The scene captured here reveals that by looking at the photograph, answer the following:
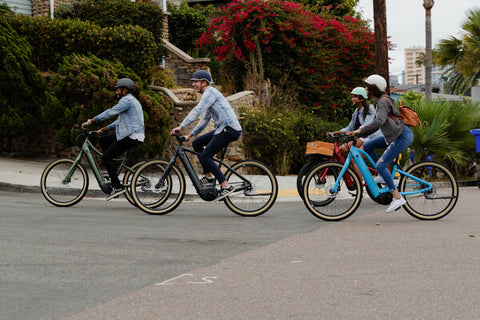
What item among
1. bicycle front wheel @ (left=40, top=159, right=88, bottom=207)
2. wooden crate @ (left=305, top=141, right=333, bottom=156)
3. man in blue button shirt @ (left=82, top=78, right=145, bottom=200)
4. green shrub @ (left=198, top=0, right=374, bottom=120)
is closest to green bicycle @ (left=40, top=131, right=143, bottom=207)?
bicycle front wheel @ (left=40, top=159, right=88, bottom=207)

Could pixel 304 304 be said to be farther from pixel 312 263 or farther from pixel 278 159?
pixel 278 159

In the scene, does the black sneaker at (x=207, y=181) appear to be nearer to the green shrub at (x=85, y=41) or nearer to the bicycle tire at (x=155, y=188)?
the bicycle tire at (x=155, y=188)

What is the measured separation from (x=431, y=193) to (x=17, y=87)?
10.7 meters

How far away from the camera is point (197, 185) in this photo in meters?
9.79

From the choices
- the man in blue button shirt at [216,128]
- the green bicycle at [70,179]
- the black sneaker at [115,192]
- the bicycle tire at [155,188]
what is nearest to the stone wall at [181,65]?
the green bicycle at [70,179]

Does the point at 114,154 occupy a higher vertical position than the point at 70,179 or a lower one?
higher

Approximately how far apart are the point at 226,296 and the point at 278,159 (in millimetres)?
13362

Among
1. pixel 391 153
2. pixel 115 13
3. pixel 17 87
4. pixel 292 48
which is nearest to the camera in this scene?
pixel 391 153

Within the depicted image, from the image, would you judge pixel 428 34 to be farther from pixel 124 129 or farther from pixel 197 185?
pixel 197 185

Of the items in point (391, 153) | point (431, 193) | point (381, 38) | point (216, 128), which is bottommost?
point (431, 193)

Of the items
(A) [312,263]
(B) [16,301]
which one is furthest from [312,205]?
(B) [16,301]

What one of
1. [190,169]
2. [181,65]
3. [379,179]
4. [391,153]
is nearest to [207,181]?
[190,169]

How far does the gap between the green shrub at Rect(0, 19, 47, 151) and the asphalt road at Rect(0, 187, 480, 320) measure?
685 centimetres

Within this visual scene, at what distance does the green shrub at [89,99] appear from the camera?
15695mm
